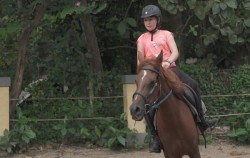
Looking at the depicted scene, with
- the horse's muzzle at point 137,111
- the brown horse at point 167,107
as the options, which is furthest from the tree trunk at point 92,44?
the horse's muzzle at point 137,111

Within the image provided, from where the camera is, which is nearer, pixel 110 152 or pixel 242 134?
pixel 110 152

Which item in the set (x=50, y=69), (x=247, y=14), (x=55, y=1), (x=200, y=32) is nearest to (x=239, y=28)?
(x=247, y=14)

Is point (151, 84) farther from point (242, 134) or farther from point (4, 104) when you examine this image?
point (242, 134)

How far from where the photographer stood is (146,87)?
17.7 feet

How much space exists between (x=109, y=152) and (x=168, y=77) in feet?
16.8

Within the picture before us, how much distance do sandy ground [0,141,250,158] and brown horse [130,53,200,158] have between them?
3.88 meters

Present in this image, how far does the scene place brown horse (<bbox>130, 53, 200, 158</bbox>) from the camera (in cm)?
537

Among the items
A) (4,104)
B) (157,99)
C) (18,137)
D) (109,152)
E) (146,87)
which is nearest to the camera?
(146,87)

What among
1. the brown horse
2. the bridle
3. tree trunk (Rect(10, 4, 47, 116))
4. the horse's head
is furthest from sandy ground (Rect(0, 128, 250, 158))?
the horse's head

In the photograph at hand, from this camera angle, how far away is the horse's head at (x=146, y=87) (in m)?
5.19

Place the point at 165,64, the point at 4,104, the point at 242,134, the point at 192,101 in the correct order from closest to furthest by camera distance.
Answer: the point at 165,64
the point at 192,101
the point at 4,104
the point at 242,134

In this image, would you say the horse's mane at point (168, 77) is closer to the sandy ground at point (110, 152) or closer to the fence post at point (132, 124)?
the sandy ground at point (110, 152)

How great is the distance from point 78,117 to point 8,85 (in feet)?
5.72

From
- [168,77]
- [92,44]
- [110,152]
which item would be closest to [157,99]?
[168,77]
